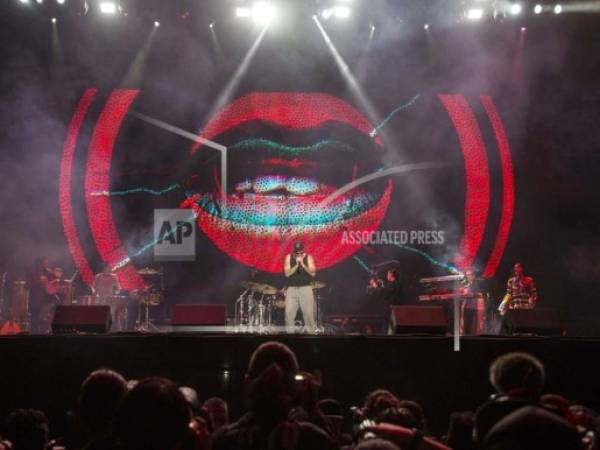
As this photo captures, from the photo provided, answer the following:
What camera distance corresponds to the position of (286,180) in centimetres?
1387

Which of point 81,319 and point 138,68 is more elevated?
point 138,68

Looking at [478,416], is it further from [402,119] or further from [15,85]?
[15,85]

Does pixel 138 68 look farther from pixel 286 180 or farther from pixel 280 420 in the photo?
pixel 280 420

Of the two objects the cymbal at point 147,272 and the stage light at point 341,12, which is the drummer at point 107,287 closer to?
the cymbal at point 147,272

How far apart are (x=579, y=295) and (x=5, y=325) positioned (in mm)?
10974

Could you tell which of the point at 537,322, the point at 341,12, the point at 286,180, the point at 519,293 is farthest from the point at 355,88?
the point at 537,322

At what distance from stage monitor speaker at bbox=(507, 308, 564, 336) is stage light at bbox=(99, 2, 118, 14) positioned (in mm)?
8803

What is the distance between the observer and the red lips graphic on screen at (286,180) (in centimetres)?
1374

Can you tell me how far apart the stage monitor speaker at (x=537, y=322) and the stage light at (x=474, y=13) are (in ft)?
20.3

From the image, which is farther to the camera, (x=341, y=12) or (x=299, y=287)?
(x=341, y=12)

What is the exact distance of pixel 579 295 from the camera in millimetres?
13758

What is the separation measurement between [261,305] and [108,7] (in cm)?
611

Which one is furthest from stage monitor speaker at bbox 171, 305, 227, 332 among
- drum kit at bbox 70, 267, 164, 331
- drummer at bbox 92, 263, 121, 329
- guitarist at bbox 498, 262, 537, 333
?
guitarist at bbox 498, 262, 537, 333

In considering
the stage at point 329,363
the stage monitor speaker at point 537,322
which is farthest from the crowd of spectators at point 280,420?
the stage monitor speaker at point 537,322
